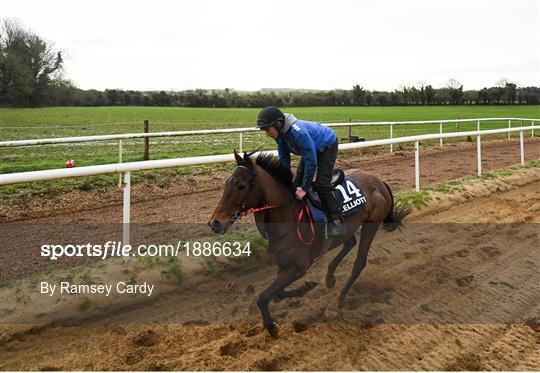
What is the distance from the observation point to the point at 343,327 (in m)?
3.97

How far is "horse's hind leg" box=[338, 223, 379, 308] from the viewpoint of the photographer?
4484 millimetres

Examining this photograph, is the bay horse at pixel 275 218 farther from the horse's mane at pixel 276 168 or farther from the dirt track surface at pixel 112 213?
the dirt track surface at pixel 112 213

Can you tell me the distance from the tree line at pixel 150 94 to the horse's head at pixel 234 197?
47297 millimetres

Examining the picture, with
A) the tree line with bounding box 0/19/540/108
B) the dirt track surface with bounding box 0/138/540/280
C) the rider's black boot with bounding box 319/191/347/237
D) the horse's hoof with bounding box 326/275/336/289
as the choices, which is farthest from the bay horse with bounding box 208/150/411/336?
the tree line with bounding box 0/19/540/108

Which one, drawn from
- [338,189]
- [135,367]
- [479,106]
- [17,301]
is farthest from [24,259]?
→ [479,106]

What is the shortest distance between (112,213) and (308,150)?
13.2 ft

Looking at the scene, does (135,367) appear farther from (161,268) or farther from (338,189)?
(338,189)

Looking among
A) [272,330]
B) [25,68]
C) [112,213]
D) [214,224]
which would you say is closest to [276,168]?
[214,224]

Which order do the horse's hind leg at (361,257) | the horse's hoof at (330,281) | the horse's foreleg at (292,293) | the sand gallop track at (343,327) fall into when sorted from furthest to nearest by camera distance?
the horse's hoof at (330,281), the horse's hind leg at (361,257), the horse's foreleg at (292,293), the sand gallop track at (343,327)

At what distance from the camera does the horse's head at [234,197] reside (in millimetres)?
3580

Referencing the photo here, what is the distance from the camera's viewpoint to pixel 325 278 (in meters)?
4.95

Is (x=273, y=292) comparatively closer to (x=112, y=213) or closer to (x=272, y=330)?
(x=272, y=330)

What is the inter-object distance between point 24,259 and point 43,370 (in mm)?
1955

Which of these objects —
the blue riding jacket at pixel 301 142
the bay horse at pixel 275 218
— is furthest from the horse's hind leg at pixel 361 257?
the blue riding jacket at pixel 301 142
